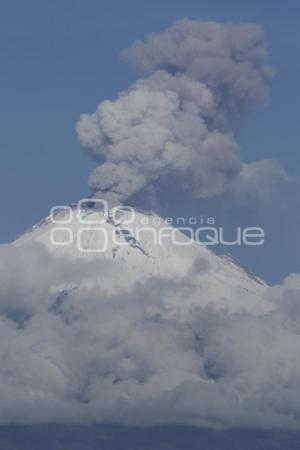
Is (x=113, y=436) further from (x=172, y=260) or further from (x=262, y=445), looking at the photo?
(x=172, y=260)

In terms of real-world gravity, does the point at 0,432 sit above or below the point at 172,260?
below

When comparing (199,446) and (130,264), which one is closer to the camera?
(130,264)

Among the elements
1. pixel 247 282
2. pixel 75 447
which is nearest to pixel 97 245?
pixel 247 282

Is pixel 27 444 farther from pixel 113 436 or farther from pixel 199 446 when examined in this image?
pixel 199 446

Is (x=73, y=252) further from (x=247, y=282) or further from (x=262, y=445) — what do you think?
(x=262, y=445)

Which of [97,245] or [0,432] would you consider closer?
[97,245]

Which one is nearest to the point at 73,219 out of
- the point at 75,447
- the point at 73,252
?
the point at 73,252

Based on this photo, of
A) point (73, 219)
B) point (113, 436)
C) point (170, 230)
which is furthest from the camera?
point (113, 436)

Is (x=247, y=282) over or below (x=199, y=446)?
over

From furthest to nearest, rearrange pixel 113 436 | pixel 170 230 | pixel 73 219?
pixel 113 436 → pixel 170 230 → pixel 73 219
